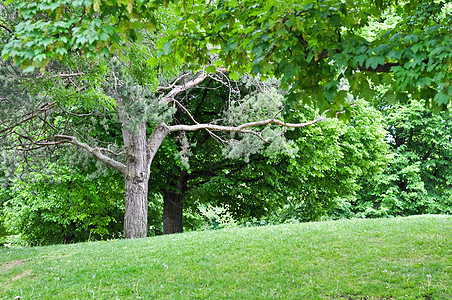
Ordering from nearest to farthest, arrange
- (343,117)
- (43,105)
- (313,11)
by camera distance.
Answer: (313,11) → (343,117) → (43,105)

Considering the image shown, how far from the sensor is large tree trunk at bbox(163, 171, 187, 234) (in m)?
17.0

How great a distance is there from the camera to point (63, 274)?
24.8 feet

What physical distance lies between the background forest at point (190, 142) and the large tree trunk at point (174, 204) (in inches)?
2.3

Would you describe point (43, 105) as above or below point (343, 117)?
above

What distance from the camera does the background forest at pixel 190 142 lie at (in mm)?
8211

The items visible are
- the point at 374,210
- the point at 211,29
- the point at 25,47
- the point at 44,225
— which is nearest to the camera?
the point at 25,47

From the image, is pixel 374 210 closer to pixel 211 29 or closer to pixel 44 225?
pixel 44 225

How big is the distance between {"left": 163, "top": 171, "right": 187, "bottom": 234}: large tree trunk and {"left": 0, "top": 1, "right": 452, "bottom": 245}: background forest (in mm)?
59

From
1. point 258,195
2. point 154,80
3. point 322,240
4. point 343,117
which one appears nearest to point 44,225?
point 258,195

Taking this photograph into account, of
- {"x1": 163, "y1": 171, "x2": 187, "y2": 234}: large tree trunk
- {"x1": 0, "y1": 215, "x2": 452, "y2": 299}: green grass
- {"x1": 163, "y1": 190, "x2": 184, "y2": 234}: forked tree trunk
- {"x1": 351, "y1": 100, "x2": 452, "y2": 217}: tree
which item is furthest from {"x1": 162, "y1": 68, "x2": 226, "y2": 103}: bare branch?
{"x1": 351, "y1": 100, "x2": 452, "y2": 217}: tree

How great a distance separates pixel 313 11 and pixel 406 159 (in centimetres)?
2031

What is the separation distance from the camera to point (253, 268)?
732 cm

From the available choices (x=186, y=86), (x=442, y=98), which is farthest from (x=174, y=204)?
(x=442, y=98)

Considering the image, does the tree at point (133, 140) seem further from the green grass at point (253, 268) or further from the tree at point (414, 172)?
the tree at point (414, 172)
